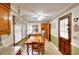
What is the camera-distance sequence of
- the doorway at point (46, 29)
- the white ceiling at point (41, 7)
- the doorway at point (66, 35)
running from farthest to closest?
the doorway at point (46, 29) < the doorway at point (66, 35) < the white ceiling at point (41, 7)

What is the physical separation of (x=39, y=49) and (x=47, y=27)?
4.12 metres

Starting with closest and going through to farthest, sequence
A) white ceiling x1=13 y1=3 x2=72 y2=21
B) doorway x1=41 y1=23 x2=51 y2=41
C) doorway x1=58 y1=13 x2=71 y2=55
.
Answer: white ceiling x1=13 y1=3 x2=72 y2=21 < doorway x1=58 y1=13 x2=71 y2=55 < doorway x1=41 y1=23 x2=51 y2=41

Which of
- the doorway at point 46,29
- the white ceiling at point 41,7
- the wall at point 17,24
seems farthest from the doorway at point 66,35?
the doorway at point 46,29

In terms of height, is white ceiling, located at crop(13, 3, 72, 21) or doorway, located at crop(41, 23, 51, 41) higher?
white ceiling, located at crop(13, 3, 72, 21)

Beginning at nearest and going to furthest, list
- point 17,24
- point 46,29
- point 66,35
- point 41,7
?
1. point 41,7
2. point 66,35
3. point 17,24
4. point 46,29

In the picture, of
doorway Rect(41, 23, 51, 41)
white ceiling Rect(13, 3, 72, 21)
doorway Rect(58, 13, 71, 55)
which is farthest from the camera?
doorway Rect(41, 23, 51, 41)

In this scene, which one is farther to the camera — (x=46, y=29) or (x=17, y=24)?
(x=46, y=29)

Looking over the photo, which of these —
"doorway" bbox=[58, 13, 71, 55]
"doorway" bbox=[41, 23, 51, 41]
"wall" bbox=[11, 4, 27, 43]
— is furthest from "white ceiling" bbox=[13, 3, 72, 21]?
"doorway" bbox=[41, 23, 51, 41]

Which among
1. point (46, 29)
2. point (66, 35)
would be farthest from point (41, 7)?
point (46, 29)

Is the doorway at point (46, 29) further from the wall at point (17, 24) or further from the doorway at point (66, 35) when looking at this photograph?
the doorway at point (66, 35)

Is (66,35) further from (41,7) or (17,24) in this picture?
(17,24)

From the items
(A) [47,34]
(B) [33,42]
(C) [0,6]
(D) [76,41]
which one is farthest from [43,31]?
(C) [0,6]

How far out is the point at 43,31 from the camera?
7773 mm

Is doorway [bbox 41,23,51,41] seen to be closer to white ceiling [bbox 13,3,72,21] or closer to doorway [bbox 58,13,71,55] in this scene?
doorway [bbox 58,13,71,55]
